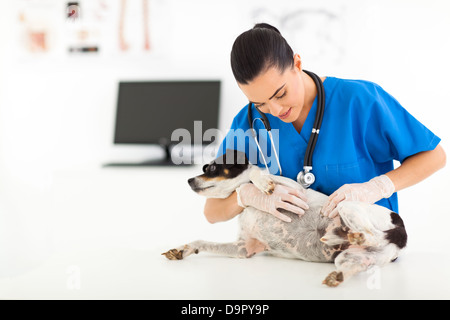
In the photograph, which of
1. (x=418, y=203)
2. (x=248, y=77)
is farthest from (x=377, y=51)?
(x=248, y=77)

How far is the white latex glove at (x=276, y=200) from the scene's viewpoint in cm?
105

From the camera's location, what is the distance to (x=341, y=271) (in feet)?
2.88

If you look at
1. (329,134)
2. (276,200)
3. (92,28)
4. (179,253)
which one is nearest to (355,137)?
(329,134)

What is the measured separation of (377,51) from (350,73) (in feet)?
0.71

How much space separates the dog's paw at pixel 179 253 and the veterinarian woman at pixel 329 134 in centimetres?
17

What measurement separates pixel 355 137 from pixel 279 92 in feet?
0.85

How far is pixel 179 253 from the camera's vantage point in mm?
1116

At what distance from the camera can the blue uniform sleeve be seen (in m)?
1.12

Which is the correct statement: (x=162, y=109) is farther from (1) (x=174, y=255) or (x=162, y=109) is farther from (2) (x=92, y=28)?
(1) (x=174, y=255)

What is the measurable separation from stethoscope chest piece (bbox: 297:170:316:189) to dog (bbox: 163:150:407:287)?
0.06 ft

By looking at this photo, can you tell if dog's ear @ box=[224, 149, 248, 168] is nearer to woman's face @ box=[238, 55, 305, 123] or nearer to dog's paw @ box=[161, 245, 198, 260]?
woman's face @ box=[238, 55, 305, 123]

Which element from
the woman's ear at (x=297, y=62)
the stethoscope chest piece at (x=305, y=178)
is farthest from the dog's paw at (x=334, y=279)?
the woman's ear at (x=297, y=62)

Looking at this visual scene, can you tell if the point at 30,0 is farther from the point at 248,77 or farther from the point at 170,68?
the point at 248,77

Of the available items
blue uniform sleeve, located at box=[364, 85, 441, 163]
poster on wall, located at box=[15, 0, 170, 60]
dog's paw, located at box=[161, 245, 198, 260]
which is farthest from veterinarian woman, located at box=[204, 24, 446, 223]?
poster on wall, located at box=[15, 0, 170, 60]
